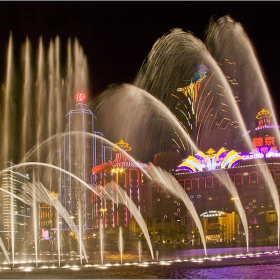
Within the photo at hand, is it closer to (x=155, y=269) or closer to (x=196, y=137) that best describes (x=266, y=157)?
(x=196, y=137)

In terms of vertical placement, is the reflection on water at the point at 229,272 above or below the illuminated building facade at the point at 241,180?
below

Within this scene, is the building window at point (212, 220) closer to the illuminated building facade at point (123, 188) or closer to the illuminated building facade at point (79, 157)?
the illuminated building facade at point (123, 188)

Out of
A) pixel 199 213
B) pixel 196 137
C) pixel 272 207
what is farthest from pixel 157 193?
pixel 272 207

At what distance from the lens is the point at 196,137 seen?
14862 centimetres

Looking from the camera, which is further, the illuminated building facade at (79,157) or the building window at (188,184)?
the illuminated building facade at (79,157)

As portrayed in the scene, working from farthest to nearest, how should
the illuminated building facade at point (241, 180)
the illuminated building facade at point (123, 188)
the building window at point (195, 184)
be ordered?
the illuminated building facade at point (123, 188)
the building window at point (195, 184)
the illuminated building facade at point (241, 180)

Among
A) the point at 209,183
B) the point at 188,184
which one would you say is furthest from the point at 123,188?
the point at 209,183

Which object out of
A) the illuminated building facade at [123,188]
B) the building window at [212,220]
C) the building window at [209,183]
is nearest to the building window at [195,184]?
Answer: the building window at [209,183]

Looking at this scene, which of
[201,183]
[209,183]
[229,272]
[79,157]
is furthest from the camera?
[79,157]

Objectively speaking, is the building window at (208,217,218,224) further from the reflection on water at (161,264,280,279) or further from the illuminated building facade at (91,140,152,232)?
the reflection on water at (161,264,280,279)

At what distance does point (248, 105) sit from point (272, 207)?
166 feet

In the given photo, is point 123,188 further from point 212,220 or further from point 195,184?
point 212,220

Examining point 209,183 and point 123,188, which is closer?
point 209,183

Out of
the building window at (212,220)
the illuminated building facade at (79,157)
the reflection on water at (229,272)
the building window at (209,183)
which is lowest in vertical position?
the reflection on water at (229,272)
